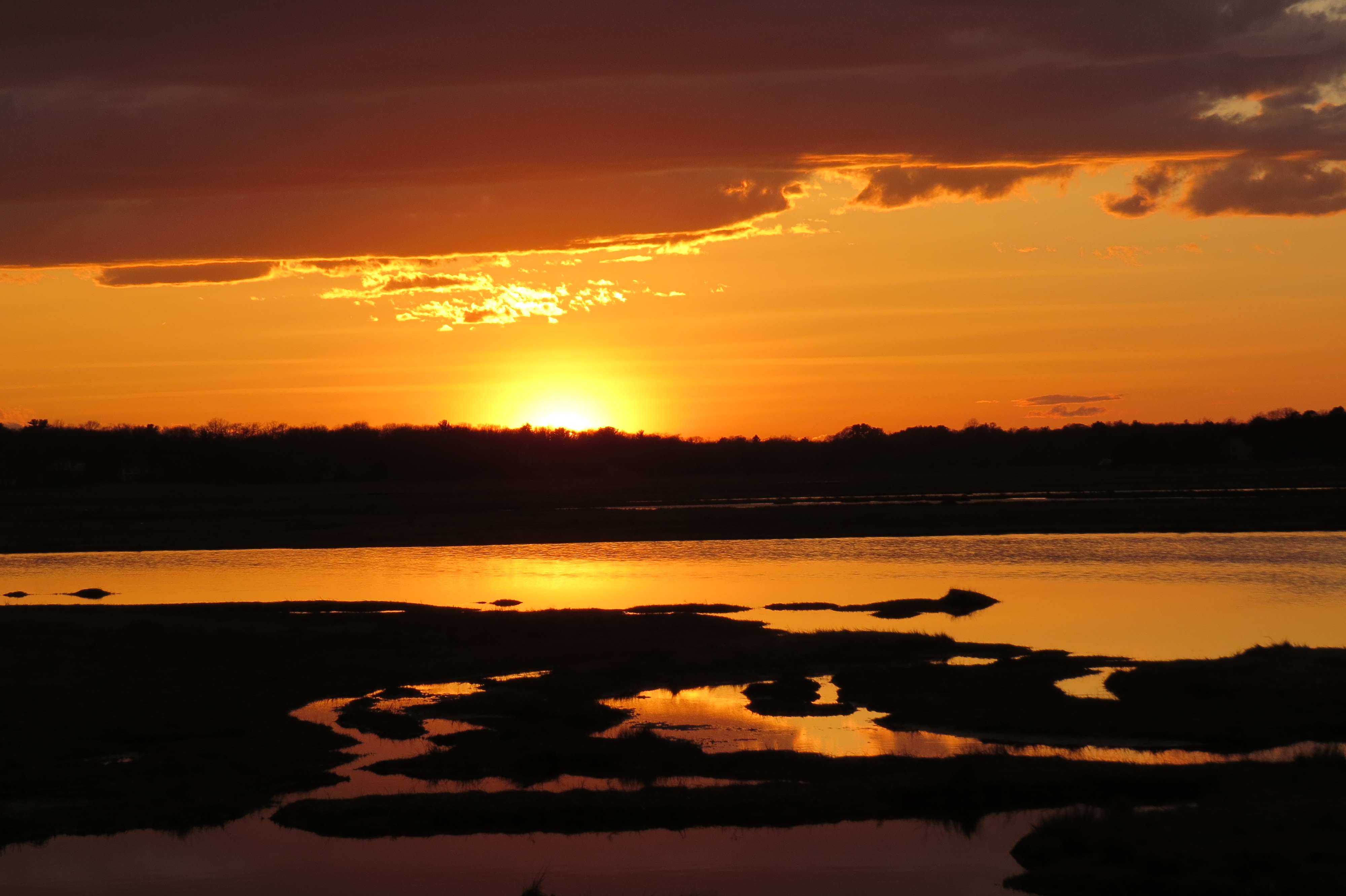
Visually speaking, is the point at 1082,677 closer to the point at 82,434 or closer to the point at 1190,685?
the point at 1190,685

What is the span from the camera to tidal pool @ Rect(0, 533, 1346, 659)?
102ft

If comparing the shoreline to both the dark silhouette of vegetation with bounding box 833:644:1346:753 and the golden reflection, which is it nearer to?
the dark silhouette of vegetation with bounding box 833:644:1346:753

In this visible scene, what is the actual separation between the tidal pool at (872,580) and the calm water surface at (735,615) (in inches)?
6.6

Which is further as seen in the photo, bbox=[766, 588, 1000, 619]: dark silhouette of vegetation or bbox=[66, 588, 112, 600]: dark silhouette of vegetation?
bbox=[66, 588, 112, 600]: dark silhouette of vegetation

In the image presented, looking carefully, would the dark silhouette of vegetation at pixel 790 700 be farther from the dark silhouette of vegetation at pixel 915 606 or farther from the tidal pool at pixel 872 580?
the dark silhouette of vegetation at pixel 915 606

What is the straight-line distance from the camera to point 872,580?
4278 cm

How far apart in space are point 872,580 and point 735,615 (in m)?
10.3

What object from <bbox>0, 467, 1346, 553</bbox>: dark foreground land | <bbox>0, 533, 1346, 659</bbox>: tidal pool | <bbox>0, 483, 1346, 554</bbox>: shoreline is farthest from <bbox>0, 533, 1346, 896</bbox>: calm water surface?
<bbox>0, 467, 1346, 553</bbox>: dark foreground land

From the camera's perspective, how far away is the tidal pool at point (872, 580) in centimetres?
3095

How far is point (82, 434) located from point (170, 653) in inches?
6515

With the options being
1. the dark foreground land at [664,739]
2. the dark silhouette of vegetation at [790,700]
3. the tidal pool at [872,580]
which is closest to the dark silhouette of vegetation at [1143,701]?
the dark foreground land at [664,739]

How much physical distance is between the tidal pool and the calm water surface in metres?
0.17

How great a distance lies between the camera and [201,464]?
147625 mm

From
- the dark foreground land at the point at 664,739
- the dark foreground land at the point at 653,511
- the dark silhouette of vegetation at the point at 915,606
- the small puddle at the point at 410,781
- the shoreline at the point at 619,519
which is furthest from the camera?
the dark foreground land at the point at 653,511
